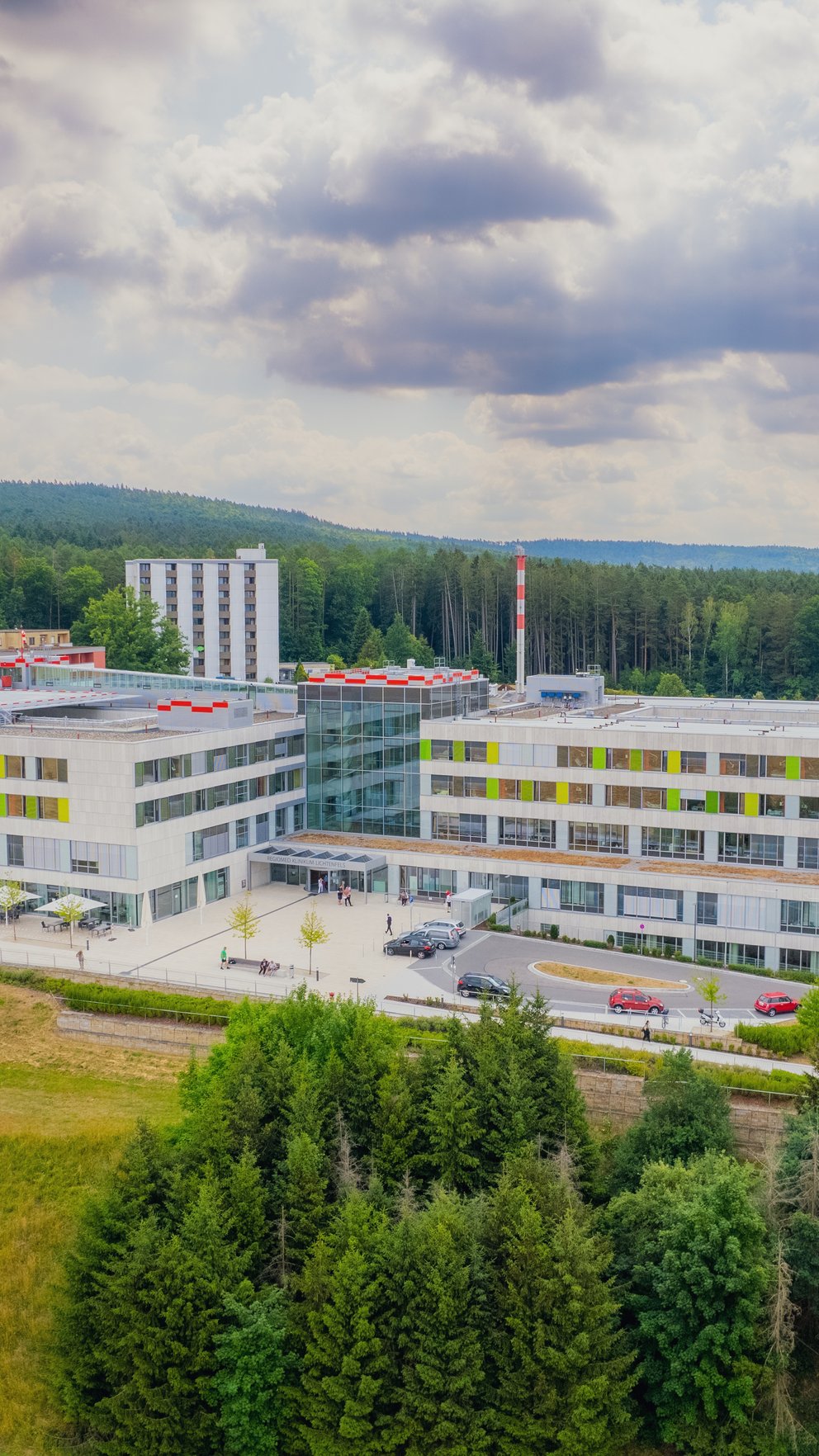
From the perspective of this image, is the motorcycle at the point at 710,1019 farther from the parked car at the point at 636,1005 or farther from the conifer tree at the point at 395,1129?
the conifer tree at the point at 395,1129

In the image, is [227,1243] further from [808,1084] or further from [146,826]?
[146,826]

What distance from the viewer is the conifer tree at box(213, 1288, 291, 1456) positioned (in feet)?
96.3

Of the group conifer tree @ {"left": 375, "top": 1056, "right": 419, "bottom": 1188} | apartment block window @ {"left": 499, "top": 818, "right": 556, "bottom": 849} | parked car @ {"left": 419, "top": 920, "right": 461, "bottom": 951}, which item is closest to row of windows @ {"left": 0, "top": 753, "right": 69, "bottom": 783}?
parked car @ {"left": 419, "top": 920, "right": 461, "bottom": 951}

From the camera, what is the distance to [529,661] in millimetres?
163875

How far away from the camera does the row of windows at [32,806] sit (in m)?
59.4

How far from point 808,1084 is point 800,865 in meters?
24.7

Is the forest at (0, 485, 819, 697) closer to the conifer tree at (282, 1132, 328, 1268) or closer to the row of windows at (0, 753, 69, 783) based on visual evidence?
the row of windows at (0, 753, 69, 783)

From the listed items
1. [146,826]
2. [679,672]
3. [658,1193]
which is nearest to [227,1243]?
[658,1193]

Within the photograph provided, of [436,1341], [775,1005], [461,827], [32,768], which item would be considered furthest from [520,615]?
[436,1341]

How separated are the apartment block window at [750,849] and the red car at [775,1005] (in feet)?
41.8

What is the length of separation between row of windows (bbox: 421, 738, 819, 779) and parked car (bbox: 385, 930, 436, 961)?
1428 centimetres

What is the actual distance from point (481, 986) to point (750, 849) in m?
18.9

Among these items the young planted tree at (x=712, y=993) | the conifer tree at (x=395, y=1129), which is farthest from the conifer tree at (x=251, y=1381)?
the young planted tree at (x=712, y=993)

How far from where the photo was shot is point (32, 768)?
59.9m
